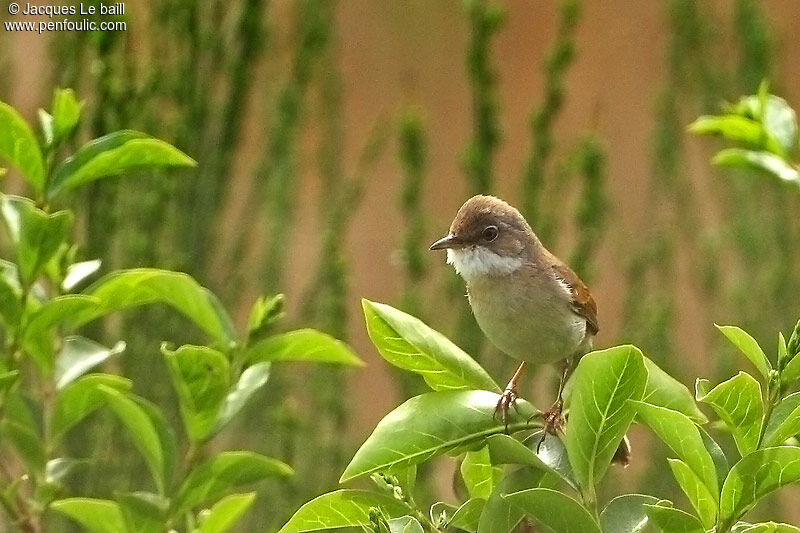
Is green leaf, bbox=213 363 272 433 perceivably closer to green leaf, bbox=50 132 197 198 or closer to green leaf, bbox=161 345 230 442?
green leaf, bbox=161 345 230 442

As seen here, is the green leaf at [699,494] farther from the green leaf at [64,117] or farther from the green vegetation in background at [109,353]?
the green leaf at [64,117]

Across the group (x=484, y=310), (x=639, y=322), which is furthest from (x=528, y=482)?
(x=639, y=322)

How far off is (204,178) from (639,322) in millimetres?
1029

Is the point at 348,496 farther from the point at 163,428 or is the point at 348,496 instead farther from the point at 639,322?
the point at 639,322

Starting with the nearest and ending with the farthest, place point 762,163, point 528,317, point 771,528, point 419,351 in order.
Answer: point 771,528
point 419,351
point 762,163
point 528,317

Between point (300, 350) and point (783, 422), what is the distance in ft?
1.18

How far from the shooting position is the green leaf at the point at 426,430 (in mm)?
638

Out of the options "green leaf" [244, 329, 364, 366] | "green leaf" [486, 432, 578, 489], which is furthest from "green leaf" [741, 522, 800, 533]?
"green leaf" [244, 329, 364, 366]

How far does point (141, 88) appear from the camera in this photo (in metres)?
1.52

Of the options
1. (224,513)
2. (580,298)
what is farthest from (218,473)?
(580,298)

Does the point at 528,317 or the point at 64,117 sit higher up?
the point at 64,117

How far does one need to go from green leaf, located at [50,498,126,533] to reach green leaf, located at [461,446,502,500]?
260 millimetres

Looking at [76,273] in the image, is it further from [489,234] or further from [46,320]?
[489,234]

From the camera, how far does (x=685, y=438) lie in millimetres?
601
